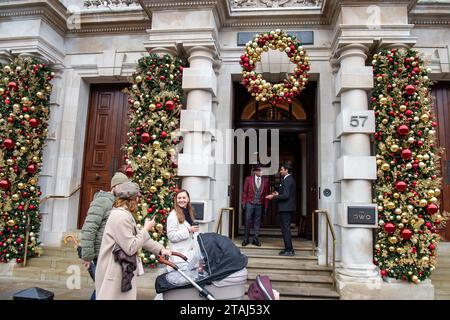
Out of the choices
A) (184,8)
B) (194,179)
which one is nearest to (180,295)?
(194,179)

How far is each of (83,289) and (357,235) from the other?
5.35 metres

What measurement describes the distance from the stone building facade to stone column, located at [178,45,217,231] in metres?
0.02

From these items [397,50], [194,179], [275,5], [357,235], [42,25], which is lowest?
[357,235]

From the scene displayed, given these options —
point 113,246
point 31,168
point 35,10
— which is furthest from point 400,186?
point 35,10

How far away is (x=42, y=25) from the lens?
7520 mm

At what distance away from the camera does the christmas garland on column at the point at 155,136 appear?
6301 mm

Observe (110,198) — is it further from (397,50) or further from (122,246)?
(397,50)

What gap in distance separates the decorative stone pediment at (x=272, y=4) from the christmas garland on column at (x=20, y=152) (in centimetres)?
488

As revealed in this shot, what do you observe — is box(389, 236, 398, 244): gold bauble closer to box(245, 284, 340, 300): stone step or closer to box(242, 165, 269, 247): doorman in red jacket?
box(245, 284, 340, 300): stone step

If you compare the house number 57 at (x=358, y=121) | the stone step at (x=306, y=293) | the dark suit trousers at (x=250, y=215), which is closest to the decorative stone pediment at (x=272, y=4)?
the house number 57 at (x=358, y=121)

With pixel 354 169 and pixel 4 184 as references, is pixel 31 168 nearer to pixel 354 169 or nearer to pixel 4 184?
pixel 4 184

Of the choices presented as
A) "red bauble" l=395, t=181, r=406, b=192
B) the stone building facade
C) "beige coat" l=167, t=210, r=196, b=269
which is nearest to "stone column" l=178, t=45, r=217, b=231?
the stone building facade

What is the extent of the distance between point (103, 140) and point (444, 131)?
842cm
